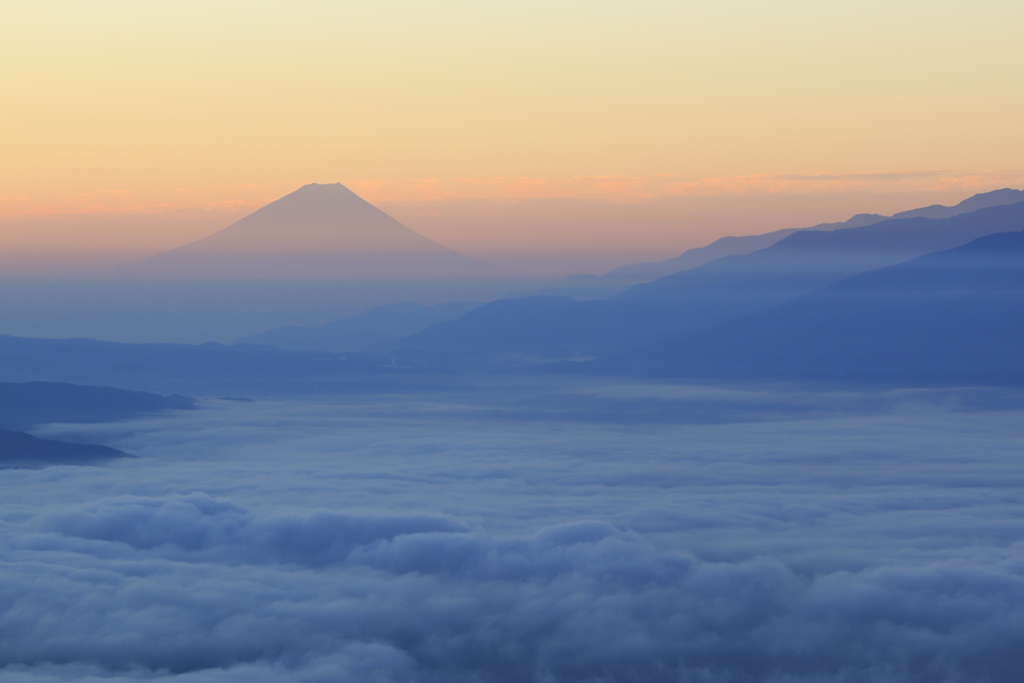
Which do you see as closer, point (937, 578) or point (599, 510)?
point (937, 578)

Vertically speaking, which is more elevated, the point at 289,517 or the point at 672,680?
the point at 289,517

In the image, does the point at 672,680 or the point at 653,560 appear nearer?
Answer: the point at 672,680

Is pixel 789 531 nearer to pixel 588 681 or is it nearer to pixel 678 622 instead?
pixel 678 622

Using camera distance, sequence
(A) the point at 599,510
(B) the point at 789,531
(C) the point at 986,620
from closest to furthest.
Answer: (C) the point at 986,620
(B) the point at 789,531
(A) the point at 599,510

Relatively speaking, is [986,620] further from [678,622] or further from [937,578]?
[678,622]

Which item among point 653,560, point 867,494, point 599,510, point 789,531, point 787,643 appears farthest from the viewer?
point 867,494

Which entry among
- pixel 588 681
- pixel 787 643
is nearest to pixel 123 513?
pixel 588 681

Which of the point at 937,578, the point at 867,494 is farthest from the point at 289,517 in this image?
the point at 867,494
